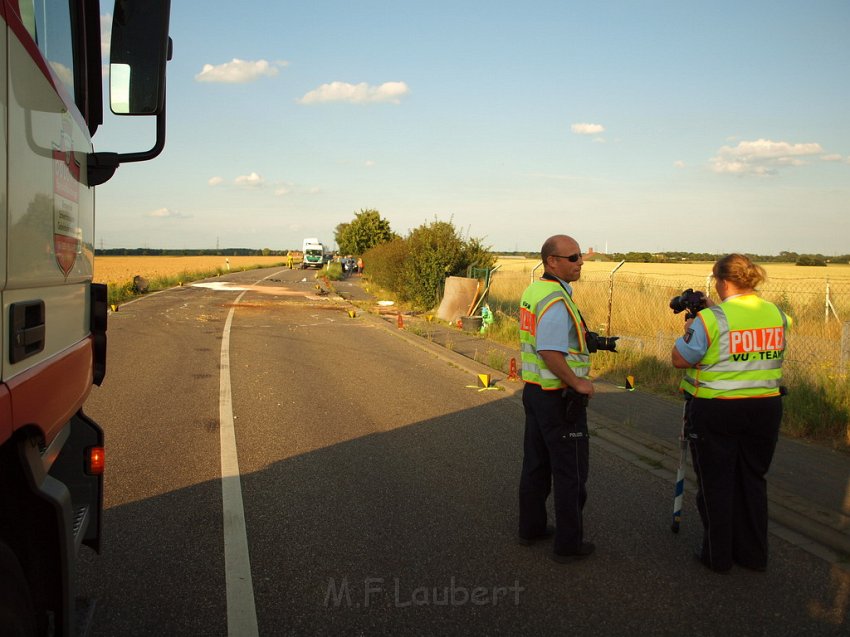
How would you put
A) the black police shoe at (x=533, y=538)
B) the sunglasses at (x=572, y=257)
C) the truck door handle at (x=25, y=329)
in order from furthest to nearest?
the black police shoe at (x=533, y=538) → the sunglasses at (x=572, y=257) → the truck door handle at (x=25, y=329)

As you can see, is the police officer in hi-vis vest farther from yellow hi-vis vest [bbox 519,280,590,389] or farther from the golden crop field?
the golden crop field

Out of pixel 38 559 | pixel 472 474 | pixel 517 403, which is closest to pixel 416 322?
pixel 517 403

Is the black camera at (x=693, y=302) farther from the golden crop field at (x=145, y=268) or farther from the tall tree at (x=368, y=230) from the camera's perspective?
the tall tree at (x=368, y=230)

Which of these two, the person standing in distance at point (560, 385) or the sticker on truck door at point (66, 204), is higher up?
the sticker on truck door at point (66, 204)

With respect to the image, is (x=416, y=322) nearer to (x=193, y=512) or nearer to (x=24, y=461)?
(x=193, y=512)

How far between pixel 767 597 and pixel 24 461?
3629mm

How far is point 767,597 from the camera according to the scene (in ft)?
12.4

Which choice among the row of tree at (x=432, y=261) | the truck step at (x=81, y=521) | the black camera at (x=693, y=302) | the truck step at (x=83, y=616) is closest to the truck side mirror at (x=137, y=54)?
the truck step at (x=81, y=521)

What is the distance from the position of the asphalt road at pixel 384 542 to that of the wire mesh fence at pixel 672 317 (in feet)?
15.7

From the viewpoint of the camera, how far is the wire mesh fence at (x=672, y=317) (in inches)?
466

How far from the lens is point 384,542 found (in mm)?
4363

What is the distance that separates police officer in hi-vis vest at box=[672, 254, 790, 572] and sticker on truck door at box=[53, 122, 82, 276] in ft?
10.5

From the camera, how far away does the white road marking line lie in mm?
3388

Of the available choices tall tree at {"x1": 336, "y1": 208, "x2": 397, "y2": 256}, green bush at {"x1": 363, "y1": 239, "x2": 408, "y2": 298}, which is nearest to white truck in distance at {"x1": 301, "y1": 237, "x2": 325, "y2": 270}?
tall tree at {"x1": 336, "y1": 208, "x2": 397, "y2": 256}
